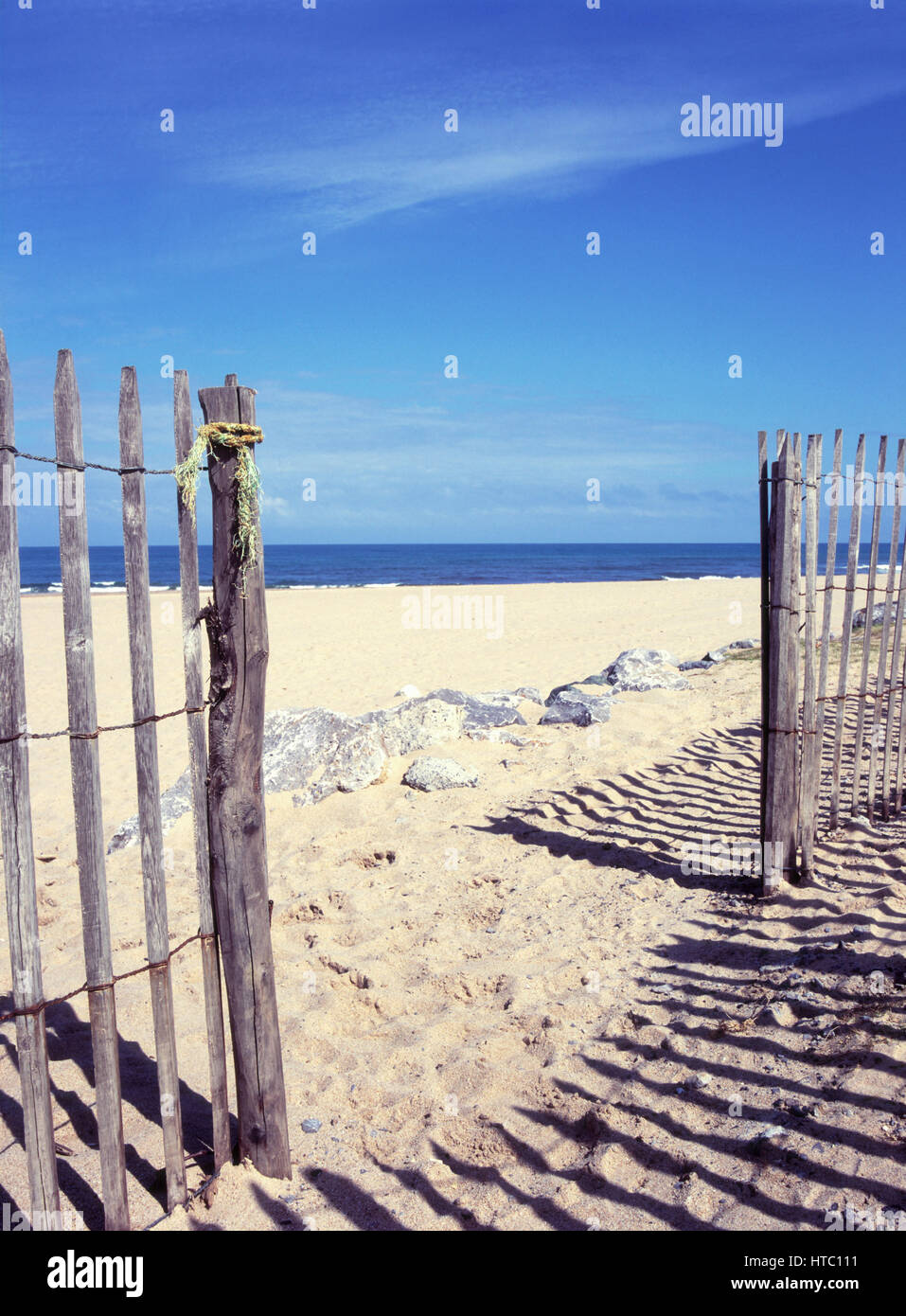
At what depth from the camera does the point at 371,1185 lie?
2.95 metres

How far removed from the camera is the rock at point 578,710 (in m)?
8.10

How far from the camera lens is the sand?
9.18 ft

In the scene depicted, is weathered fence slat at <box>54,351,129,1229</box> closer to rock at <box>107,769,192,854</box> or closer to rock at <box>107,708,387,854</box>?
rock at <box>107,769,192,854</box>

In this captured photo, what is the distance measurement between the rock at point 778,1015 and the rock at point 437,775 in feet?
11.0

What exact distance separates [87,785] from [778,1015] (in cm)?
267

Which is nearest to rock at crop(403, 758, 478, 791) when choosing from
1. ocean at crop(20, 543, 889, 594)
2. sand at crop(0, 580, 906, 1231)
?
sand at crop(0, 580, 906, 1231)

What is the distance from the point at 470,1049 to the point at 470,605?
2229cm

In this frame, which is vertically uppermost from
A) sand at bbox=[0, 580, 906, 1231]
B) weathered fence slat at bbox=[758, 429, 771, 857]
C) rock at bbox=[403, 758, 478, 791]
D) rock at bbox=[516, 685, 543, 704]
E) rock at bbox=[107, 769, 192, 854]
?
weathered fence slat at bbox=[758, 429, 771, 857]

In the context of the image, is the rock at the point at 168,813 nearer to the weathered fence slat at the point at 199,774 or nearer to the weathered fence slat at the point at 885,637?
the weathered fence slat at the point at 199,774

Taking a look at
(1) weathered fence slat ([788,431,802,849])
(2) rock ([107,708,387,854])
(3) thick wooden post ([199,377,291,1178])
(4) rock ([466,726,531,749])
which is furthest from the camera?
(4) rock ([466,726,531,749])

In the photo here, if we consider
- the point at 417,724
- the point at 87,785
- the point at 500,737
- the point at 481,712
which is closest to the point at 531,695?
the point at 481,712

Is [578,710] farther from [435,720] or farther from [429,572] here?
[429,572]

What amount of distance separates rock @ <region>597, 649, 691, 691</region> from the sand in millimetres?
2369
